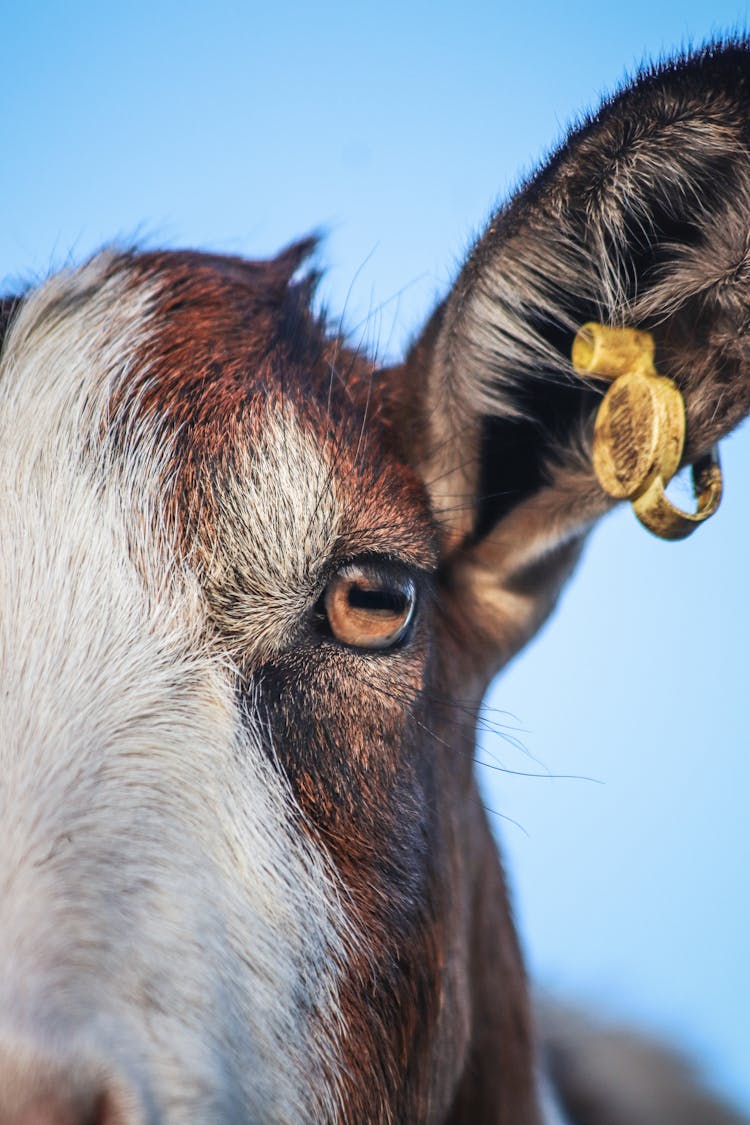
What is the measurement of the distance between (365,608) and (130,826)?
751mm

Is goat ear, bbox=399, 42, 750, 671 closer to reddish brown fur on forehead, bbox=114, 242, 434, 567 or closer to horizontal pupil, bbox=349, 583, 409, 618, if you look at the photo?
reddish brown fur on forehead, bbox=114, 242, 434, 567

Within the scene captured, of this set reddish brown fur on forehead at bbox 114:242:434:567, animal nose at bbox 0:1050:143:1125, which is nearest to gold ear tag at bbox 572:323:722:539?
reddish brown fur on forehead at bbox 114:242:434:567

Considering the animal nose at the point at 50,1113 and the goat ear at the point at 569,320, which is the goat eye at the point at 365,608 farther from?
the animal nose at the point at 50,1113

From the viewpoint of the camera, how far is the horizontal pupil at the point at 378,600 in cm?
235

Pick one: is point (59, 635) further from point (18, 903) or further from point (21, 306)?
point (21, 306)

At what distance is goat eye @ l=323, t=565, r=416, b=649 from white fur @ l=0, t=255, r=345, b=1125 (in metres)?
0.30

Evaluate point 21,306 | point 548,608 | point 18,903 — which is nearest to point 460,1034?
point 548,608

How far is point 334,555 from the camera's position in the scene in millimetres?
2336

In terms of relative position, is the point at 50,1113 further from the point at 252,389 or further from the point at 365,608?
the point at 252,389

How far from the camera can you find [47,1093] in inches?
54.3

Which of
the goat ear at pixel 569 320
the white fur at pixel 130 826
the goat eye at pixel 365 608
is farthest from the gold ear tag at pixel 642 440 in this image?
the white fur at pixel 130 826

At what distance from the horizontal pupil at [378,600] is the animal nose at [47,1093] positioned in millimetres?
1152

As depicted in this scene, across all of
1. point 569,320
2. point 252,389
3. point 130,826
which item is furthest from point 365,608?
point 569,320

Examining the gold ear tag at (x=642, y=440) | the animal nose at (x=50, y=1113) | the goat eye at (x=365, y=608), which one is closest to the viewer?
the animal nose at (x=50, y=1113)
